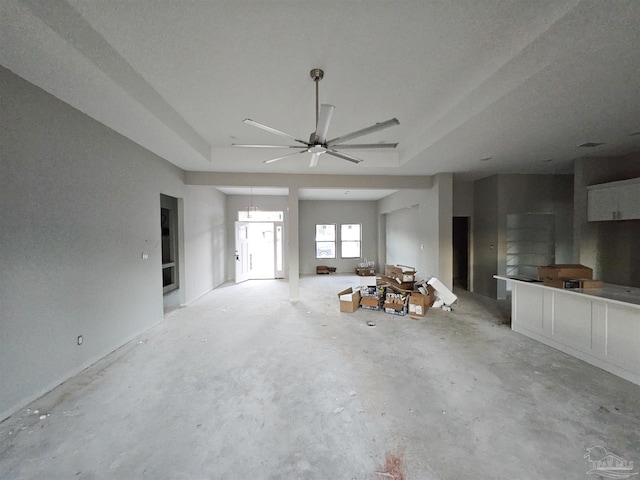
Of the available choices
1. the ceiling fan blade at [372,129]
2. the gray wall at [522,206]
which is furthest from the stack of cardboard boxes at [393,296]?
the ceiling fan blade at [372,129]

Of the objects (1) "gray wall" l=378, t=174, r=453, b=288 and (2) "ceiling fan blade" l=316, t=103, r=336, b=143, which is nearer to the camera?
(2) "ceiling fan blade" l=316, t=103, r=336, b=143

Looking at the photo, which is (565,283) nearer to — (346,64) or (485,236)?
(485,236)

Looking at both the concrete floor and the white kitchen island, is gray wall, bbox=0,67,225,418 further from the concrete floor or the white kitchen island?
the white kitchen island

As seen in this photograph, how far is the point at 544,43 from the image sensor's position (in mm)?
1767

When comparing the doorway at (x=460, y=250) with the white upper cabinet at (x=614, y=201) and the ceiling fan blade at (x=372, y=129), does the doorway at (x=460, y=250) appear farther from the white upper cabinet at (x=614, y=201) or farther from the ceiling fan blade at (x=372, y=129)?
the ceiling fan blade at (x=372, y=129)

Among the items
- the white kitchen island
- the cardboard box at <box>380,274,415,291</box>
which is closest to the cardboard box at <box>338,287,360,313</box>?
the cardboard box at <box>380,274,415,291</box>

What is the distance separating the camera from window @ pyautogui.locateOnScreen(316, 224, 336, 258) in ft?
29.5

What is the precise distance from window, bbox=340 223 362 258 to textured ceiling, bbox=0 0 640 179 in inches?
227

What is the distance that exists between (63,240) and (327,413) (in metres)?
2.95

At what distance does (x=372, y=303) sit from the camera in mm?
4676

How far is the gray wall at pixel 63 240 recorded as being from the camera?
6.52 ft

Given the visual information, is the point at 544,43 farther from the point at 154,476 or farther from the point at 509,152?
the point at 154,476

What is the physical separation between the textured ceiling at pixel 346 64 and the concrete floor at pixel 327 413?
2.66 m

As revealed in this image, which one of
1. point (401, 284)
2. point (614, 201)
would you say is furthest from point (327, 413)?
point (614, 201)
